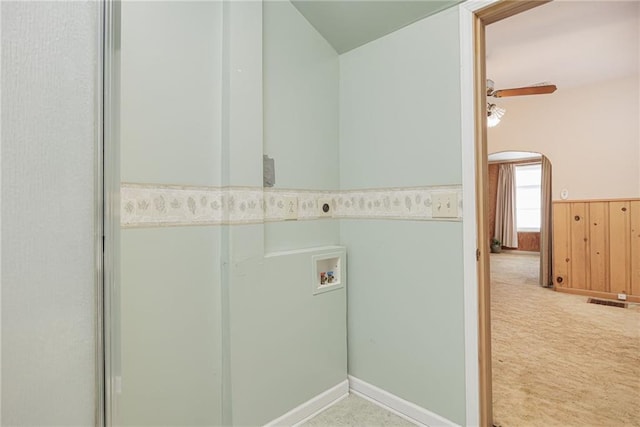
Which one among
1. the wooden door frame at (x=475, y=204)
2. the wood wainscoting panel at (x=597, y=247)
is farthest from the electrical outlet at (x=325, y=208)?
the wood wainscoting panel at (x=597, y=247)

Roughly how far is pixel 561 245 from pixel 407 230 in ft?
12.0

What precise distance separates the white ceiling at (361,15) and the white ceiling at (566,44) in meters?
1.25

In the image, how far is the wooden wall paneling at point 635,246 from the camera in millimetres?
3551

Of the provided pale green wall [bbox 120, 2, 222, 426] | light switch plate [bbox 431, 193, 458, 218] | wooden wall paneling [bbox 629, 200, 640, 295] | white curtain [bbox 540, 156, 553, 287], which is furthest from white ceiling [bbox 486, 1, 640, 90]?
pale green wall [bbox 120, 2, 222, 426]

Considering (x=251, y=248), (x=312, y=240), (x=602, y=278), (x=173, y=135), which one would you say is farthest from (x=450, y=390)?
(x=602, y=278)

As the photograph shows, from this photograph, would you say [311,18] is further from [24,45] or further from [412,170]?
[24,45]

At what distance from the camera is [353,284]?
6.21 ft

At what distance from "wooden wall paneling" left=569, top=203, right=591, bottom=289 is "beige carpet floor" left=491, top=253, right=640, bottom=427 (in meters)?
0.29

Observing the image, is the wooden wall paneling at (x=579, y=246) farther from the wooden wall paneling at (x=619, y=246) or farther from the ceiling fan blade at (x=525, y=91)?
the ceiling fan blade at (x=525, y=91)

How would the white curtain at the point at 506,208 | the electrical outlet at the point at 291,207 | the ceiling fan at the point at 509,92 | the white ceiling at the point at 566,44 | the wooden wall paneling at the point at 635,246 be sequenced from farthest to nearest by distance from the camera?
the white curtain at the point at 506,208 < the wooden wall paneling at the point at 635,246 < the ceiling fan at the point at 509,92 < the white ceiling at the point at 566,44 < the electrical outlet at the point at 291,207

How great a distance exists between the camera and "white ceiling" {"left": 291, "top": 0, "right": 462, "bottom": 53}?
1.53 meters

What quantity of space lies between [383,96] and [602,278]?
3941mm

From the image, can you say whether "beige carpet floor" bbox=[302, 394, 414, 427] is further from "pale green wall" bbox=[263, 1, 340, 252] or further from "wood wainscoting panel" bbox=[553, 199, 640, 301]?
"wood wainscoting panel" bbox=[553, 199, 640, 301]

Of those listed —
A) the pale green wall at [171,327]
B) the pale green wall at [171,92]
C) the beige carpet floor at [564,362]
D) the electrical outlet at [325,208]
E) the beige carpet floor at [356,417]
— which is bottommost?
the beige carpet floor at [356,417]
